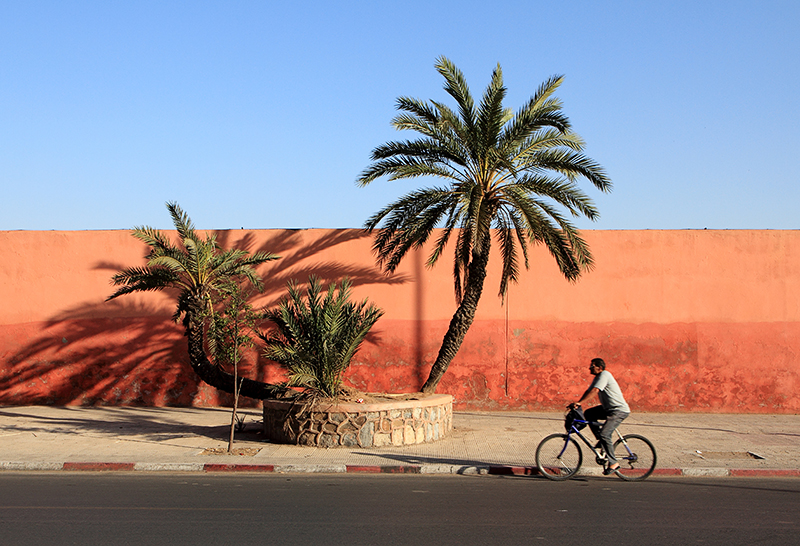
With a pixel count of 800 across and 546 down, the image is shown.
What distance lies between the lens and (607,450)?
9.50m

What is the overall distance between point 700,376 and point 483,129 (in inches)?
320

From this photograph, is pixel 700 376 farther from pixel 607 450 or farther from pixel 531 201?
pixel 607 450

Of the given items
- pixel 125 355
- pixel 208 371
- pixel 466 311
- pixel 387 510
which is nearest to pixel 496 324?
pixel 466 311

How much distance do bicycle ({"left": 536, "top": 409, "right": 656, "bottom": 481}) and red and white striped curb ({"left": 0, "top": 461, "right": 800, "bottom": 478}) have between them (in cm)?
45

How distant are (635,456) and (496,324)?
7429 mm

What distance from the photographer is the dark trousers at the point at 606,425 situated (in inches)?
372

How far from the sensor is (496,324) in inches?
664

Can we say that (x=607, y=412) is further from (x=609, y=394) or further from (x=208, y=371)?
(x=208, y=371)

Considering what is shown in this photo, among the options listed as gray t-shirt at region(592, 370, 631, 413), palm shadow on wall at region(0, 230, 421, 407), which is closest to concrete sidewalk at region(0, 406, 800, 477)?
palm shadow on wall at region(0, 230, 421, 407)

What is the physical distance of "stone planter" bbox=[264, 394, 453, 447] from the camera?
11.9 m

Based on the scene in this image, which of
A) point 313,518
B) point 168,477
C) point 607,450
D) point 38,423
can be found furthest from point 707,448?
point 38,423

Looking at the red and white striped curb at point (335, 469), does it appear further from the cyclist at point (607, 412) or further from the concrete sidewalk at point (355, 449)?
the cyclist at point (607, 412)

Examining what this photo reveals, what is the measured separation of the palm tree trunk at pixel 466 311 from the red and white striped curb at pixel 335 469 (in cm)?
405

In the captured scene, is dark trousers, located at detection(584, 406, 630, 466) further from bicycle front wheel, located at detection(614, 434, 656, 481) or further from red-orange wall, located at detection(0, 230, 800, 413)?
red-orange wall, located at detection(0, 230, 800, 413)
